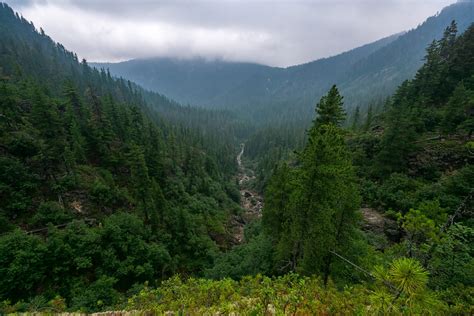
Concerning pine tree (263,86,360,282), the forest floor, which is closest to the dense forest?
pine tree (263,86,360,282)

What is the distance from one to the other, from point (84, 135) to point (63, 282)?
93.4 ft

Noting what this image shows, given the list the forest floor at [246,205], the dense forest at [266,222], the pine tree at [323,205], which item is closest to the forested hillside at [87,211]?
the dense forest at [266,222]

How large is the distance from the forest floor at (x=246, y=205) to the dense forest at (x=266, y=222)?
1676 mm

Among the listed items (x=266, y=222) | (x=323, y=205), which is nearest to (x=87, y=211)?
(x=266, y=222)

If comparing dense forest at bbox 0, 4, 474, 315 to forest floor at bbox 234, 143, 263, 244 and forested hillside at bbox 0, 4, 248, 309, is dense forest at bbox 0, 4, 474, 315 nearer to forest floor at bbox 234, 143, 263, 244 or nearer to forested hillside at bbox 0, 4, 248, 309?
forested hillside at bbox 0, 4, 248, 309

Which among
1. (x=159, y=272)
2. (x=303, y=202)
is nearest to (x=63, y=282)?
(x=159, y=272)

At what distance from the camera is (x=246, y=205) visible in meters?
62.6

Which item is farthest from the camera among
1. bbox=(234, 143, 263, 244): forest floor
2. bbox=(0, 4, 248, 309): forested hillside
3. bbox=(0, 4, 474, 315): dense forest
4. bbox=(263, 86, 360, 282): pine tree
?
bbox=(234, 143, 263, 244): forest floor

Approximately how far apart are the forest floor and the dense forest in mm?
1676

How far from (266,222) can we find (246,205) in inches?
1687

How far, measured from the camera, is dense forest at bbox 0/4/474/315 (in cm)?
607

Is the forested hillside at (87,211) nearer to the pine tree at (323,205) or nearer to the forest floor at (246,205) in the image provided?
the forest floor at (246,205)

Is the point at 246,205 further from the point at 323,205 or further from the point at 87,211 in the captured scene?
Result: the point at 323,205

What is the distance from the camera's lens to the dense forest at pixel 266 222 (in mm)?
6074
